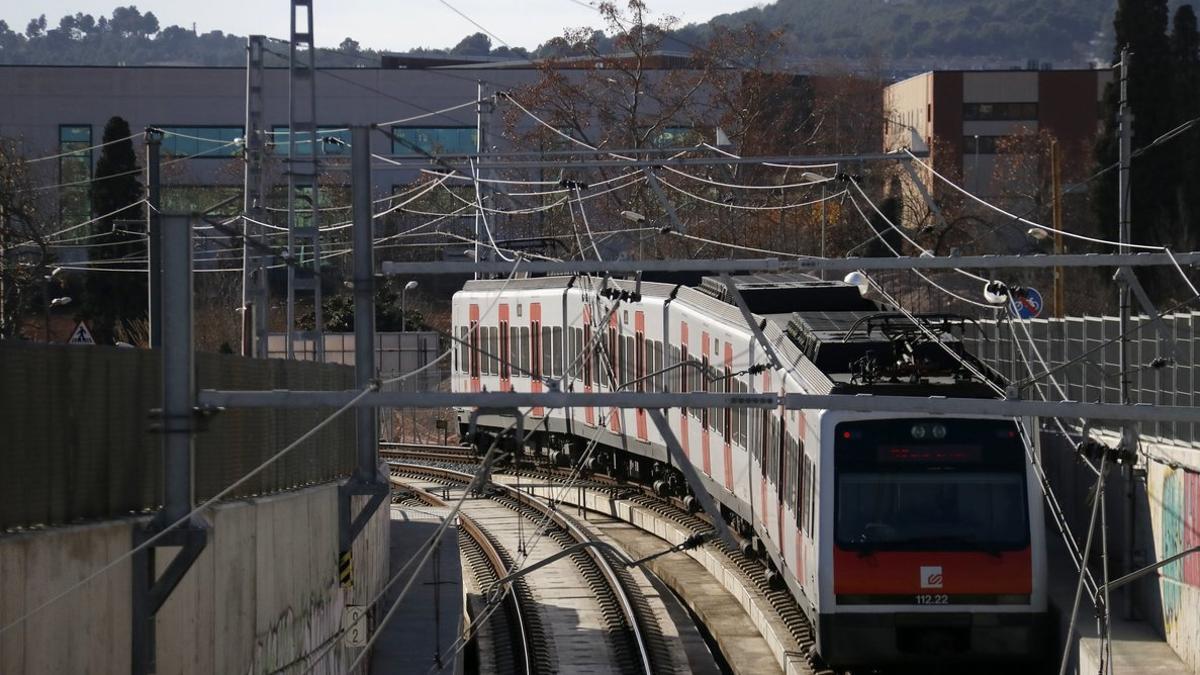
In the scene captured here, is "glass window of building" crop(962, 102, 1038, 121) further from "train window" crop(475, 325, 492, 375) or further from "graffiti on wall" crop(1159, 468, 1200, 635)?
"graffiti on wall" crop(1159, 468, 1200, 635)

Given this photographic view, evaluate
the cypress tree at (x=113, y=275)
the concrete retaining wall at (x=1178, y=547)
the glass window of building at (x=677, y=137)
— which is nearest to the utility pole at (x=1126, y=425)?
the concrete retaining wall at (x=1178, y=547)

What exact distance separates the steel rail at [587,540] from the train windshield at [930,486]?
3.16 m

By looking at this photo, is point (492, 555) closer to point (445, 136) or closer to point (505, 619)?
point (505, 619)

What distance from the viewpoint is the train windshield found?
15633 millimetres

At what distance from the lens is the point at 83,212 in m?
58.5

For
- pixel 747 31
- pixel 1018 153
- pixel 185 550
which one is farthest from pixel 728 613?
pixel 1018 153

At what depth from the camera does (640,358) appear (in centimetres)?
2872

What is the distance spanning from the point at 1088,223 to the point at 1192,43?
10935 mm

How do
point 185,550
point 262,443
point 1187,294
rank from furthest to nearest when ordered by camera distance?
point 1187,294, point 262,443, point 185,550

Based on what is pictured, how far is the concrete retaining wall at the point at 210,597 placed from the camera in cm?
802

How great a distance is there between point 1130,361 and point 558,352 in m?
15.0

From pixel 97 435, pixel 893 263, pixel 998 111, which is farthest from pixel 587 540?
pixel 998 111

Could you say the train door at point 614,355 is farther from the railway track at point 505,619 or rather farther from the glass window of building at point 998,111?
the glass window of building at point 998,111

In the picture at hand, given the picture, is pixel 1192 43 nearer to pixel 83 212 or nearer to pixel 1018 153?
pixel 1018 153
